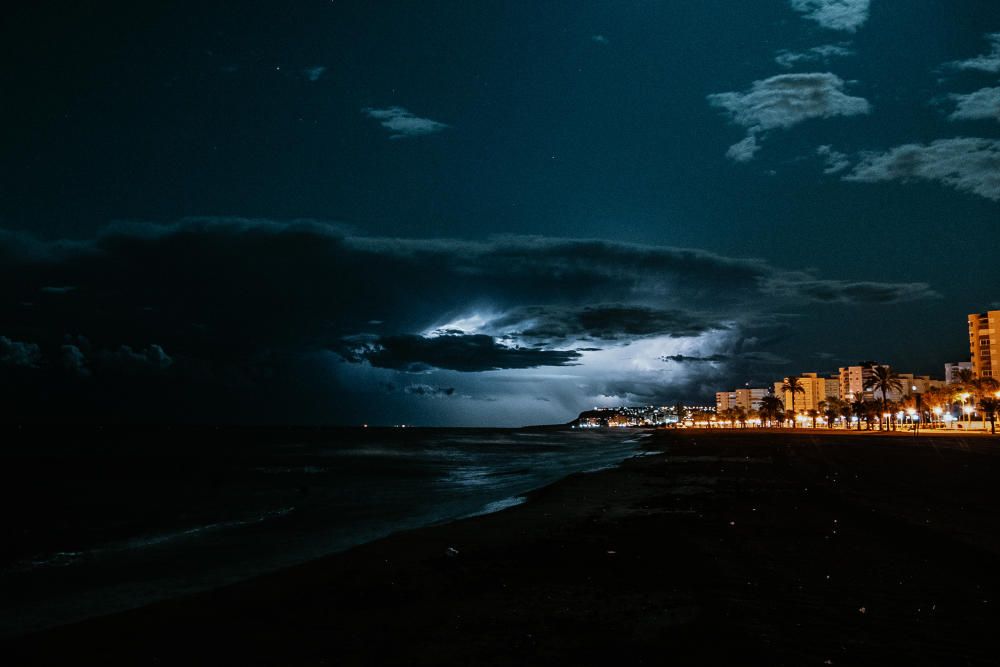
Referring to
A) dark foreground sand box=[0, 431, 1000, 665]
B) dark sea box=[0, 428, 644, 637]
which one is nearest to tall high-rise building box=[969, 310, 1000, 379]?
dark sea box=[0, 428, 644, 637]

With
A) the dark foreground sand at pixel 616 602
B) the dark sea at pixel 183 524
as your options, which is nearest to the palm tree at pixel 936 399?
the dark sea at pixel 183 524

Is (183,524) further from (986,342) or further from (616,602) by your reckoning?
(986,342)

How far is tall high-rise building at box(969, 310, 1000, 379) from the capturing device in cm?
16012

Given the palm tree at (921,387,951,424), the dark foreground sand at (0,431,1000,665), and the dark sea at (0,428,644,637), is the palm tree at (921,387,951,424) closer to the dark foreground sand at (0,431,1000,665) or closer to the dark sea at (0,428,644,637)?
the dark sea at (0,428,644,637)

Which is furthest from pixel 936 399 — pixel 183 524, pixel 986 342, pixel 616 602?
pixel 616 602

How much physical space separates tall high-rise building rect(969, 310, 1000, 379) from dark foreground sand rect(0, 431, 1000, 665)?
176865 millimetres

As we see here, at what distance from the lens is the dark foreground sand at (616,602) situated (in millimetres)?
8336

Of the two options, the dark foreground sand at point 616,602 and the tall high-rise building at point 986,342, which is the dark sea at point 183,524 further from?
the tall high-rise building at point 986,342

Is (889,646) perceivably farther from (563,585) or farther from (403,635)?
(403,635)

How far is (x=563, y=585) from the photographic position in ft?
38.7

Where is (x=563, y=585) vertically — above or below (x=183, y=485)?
above

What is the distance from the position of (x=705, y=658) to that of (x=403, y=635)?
4.13 meters

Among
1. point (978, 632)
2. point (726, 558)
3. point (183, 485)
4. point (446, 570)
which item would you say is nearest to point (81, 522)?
point (183, 485)

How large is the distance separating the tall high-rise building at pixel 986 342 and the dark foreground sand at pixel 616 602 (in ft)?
580
